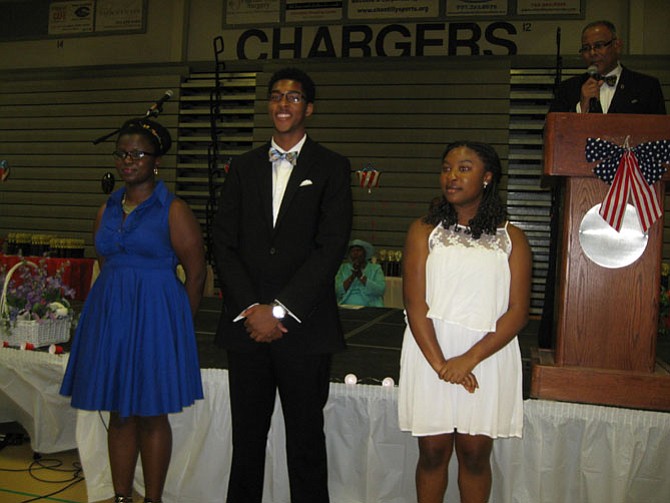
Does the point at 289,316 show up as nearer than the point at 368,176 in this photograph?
Yes

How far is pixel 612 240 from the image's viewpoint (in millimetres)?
2215

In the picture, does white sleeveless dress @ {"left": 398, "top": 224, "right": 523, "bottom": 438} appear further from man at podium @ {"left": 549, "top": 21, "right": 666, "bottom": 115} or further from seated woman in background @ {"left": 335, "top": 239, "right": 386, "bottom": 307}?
seated woman in background @ {"left": 335, "top": 239, "right": 386, "bottom": 307}

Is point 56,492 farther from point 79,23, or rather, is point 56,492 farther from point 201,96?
point 79,23

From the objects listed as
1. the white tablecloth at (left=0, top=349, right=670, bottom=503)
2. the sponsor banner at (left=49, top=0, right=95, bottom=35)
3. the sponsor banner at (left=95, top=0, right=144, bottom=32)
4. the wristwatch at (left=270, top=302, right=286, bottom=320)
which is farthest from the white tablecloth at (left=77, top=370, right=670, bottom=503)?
the sponsor banner at (left=49, top=0, right=95, bottom=35)

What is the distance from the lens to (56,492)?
2.96m

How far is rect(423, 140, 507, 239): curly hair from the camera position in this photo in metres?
2.12

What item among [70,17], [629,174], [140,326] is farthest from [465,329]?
[70,17]

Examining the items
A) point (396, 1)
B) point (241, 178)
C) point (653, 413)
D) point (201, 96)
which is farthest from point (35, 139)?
point (653, 413)

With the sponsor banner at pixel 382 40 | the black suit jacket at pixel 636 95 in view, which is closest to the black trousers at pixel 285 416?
the black suit jacket at pixel 636 95

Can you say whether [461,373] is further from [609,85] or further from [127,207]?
[609,85]

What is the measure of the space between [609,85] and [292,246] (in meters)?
1.62

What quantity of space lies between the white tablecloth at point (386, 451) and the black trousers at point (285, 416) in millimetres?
639

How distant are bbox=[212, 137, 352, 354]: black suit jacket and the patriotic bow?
88cm

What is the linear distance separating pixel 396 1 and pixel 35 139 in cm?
591
